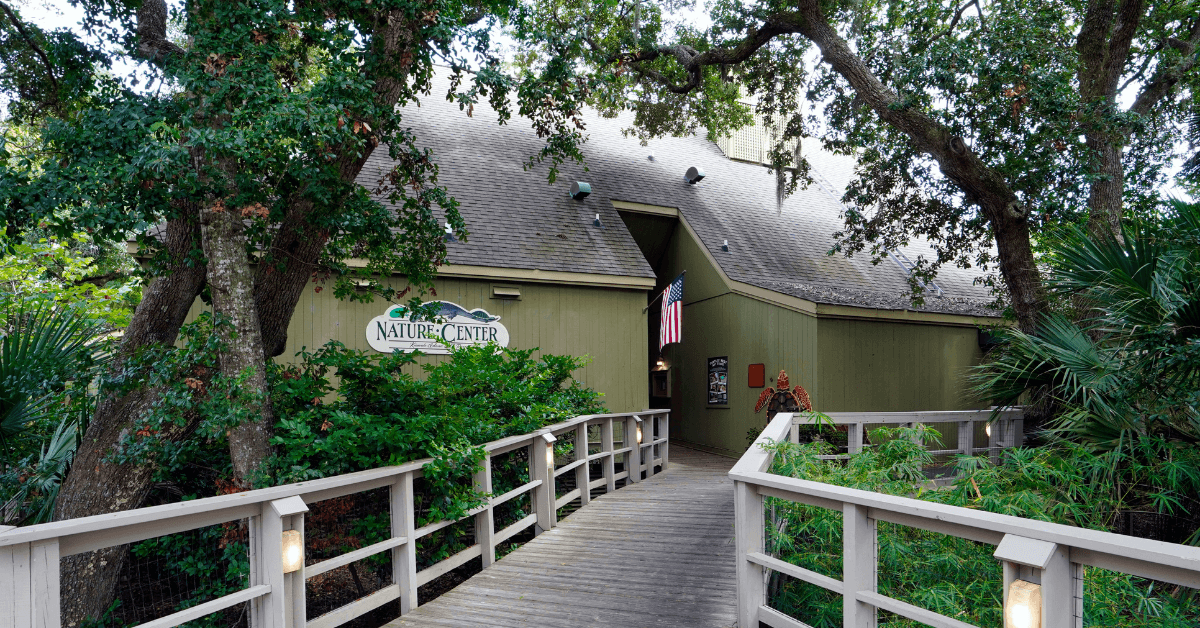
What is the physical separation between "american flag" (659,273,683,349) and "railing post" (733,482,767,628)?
23.1 feet

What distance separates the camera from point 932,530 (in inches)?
126

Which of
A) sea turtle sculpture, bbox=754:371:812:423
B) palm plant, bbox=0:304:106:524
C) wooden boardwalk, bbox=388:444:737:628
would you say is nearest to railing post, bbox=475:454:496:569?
wooden boardwalk, bbox=388:444:737:628

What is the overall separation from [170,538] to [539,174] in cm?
1033

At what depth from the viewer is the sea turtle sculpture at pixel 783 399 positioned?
11.7 meters

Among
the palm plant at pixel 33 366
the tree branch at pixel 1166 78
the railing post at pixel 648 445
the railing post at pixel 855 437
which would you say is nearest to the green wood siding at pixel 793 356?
the railing post at pixel 648 445

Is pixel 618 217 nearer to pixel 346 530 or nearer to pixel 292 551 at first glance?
pixel 346 530

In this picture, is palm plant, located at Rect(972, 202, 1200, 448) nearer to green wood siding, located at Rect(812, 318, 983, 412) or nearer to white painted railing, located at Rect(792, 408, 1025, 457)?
white painted railing, located at Rect(792, 408, 1025, 457)

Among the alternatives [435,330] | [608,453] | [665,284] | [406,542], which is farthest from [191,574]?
[665,284]

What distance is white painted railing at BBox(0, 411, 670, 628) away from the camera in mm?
2678

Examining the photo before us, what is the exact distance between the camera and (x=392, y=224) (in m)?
6.63

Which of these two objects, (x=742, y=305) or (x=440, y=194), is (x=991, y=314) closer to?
(x=742, y=305)

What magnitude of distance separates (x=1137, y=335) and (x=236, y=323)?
245 inches

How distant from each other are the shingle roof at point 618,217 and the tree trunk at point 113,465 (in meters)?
5.28

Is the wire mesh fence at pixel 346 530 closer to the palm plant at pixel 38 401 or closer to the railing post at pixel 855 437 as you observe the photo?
the palm plant at pixel 38 401
